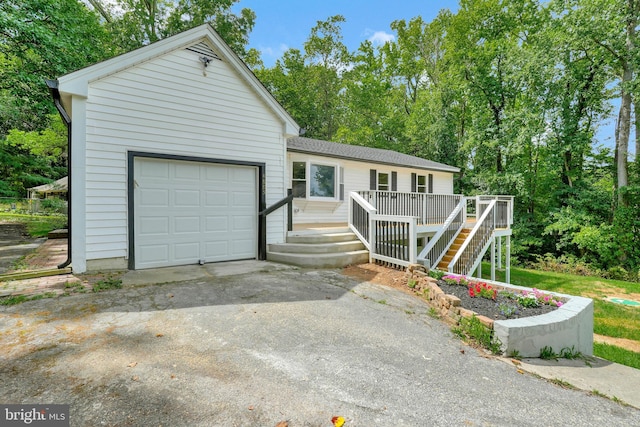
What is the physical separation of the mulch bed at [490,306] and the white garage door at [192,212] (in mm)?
4880

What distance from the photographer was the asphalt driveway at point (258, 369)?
83.2 inches

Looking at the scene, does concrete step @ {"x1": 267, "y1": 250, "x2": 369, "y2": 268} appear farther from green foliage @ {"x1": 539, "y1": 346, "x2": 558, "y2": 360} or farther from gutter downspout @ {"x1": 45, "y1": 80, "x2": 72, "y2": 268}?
green foliage @ {"x1": 539, "y1": 346, "x2": 558, "y2": 360}

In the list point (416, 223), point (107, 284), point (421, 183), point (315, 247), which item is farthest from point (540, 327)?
point (421, 183)

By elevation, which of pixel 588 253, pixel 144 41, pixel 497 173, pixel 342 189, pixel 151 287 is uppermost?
pixel 144 41

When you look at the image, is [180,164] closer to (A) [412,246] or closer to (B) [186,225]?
(B) [186,225]

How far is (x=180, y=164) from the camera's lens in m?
6.47

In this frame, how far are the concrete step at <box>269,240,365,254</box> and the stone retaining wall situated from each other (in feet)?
9.71

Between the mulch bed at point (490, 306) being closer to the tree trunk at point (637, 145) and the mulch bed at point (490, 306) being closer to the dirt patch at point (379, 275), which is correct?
the dirt patch at point (379, 275)

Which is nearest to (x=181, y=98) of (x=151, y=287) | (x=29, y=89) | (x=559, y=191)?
(x=151, y=287)

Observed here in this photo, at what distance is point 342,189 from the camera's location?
11.6 meters

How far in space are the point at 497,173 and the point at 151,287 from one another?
20.3 m

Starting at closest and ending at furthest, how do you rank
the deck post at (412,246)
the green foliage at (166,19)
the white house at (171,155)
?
the white house at (171,155)
the deck post at (412,246)
the green foliage at (166,19)

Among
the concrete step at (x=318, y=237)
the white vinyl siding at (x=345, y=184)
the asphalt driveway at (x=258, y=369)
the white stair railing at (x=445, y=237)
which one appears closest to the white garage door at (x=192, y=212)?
the concrete step at (x=318, y=237)

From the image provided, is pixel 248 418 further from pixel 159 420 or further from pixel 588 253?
pixel 588 253
